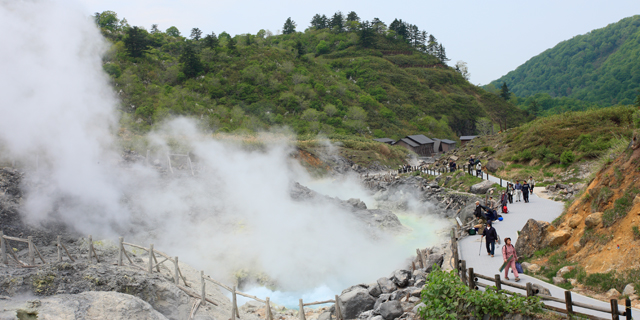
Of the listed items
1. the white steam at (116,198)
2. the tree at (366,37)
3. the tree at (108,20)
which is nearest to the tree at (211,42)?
the tree at (108,20)

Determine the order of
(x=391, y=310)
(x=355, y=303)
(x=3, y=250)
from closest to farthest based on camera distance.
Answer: (x=391, y=310), (x=355, y=303), (x=3, y=250)

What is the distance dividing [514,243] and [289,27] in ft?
427

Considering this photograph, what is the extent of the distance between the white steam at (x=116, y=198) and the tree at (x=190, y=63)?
161 ft

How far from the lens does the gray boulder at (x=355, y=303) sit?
11.5 m

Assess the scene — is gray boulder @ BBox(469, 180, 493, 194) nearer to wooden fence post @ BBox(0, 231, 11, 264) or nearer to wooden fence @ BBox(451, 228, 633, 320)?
wooden fence @ BBox(451, 228, 633, 320)

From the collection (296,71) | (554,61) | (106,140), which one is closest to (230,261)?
(106,140)

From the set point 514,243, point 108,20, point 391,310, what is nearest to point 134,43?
point 108,20

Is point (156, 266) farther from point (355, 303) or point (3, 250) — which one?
point (355, 303)

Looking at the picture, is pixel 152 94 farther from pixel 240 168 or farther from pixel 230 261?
pixel 230 261

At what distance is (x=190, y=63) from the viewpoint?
68.8 m

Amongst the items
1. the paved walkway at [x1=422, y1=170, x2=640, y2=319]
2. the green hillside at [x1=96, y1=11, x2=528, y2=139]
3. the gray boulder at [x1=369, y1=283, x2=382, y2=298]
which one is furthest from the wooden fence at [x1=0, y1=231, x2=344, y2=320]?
the green hillside at [x1=96, y1=11, x2=528, y2=139]

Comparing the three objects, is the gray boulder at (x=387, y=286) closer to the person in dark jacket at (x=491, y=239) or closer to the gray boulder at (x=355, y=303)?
the gray boulder at (x=355, y=303)

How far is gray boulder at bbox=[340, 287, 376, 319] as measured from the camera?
37.9 feet

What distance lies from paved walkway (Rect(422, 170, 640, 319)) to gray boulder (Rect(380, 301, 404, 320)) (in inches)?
86.9
